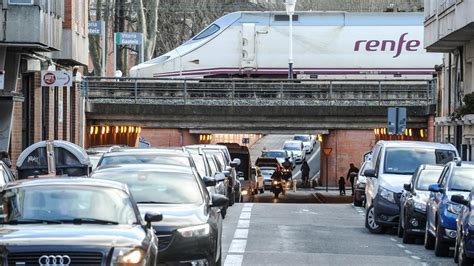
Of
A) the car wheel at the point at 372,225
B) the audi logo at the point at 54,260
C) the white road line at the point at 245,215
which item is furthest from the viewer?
the white road line at the point at 245,215

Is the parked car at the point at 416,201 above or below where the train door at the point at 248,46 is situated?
below

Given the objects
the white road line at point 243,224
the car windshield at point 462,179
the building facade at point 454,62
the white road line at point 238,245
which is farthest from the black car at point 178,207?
the building facade at point 454,62

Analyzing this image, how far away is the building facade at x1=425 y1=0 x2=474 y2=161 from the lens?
3922cm

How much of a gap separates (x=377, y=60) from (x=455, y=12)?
78.8ft

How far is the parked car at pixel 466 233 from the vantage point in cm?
1869

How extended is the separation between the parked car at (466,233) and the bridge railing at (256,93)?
33811 mm

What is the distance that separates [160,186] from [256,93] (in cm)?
3705

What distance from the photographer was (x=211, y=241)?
55.1 feet

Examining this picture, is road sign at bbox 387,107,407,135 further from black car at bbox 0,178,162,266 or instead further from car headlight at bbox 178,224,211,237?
black car at bbox 0,178,162,266

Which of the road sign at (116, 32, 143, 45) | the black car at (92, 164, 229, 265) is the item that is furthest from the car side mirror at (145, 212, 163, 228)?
the road sign at (116, 32, 143, 45)

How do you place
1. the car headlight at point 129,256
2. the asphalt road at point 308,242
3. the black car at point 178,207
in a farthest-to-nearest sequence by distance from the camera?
the asphalt road at point 308,242 < the black car at point 178,207 < the car headlight at point 129,256

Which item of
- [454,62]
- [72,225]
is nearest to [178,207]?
[72,225]

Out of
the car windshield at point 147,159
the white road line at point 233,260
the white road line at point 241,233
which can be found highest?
the car windshield at point 147,159

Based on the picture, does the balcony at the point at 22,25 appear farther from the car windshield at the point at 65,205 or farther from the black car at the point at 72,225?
the car windshield at the point at 65,205
